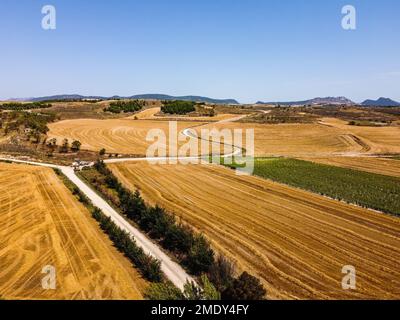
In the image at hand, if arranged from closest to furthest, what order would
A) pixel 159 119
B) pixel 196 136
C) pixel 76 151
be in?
pixel 76 151
pixel 196 136
pixel 159 119

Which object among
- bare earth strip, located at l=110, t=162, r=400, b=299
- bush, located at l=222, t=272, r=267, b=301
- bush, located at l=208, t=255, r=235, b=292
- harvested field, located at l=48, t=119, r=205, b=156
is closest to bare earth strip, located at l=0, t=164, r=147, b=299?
bush, located at l=208, t=255, r=235, b=292

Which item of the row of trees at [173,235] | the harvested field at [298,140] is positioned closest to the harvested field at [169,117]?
the harvested field at [298,140]

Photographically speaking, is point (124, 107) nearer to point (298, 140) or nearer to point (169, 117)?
point (169, 117)

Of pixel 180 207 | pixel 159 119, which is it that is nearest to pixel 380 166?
pixel 180 207

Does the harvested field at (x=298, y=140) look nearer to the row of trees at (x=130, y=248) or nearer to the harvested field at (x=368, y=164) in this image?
the harvested field at (x=368, y=164)

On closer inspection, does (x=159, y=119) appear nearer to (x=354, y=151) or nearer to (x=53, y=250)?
(x=354, y=151)
